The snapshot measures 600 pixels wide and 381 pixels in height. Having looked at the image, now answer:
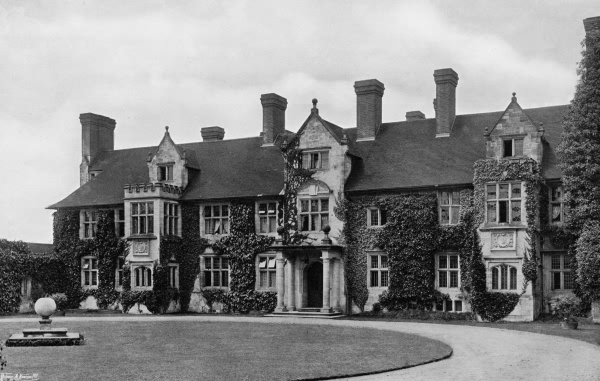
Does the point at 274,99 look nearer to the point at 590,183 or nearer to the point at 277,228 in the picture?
the point at 277,228

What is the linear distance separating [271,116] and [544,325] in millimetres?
19615

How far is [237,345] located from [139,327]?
8187 millimetres

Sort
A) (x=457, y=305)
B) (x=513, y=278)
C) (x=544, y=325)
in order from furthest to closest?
1. (x=457, y=305)
2. (x=513, y=278)
3. (x=544, y=325)

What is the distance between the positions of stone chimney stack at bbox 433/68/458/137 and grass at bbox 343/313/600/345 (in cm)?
974

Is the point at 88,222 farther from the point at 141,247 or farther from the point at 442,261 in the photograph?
the point at 442,261

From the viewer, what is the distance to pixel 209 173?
143 feet

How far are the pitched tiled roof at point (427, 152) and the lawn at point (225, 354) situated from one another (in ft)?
35.7

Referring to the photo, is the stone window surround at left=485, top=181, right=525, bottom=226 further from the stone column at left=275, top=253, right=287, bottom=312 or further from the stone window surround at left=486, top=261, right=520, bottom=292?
the stone column at left=275, top=253, right=287, bottom=312

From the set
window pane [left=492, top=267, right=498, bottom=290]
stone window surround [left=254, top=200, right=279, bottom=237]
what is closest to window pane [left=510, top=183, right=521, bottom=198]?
window pane [left=492, top=267, right=498, bottom=290]

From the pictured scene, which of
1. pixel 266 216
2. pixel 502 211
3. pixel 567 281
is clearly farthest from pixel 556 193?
pixel 266 216

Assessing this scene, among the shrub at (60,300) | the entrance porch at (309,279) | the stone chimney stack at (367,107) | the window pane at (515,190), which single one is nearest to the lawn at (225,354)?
the entrance porch at (309,279)

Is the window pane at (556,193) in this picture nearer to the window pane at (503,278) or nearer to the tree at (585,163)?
the tree at (585,163)

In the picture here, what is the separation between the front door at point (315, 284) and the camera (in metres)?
38.5

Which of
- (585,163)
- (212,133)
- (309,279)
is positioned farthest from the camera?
(212,133)
